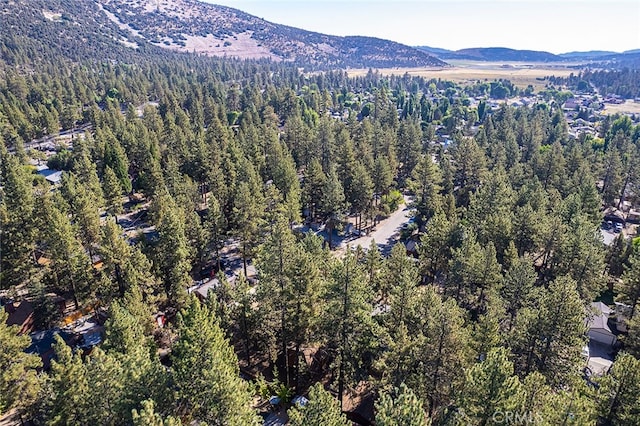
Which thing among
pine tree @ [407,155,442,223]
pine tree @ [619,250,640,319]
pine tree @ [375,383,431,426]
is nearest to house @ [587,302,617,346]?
pine tree @ [619,250,640,319]

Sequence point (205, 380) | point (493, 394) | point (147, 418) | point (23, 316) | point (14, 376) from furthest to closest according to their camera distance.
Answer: point (23, 316), point (14, 376), point (205, 380), point (493, 394), point (147, 418)

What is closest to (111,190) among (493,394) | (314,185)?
(314,185)

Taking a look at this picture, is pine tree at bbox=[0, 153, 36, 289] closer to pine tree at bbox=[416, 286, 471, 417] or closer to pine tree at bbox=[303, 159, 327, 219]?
pine tree at bbox=[303, 159, 327, 219]

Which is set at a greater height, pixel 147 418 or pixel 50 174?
pixel 147 418

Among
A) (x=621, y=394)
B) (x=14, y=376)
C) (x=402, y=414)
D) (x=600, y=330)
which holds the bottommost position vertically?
(x=600, y=330)

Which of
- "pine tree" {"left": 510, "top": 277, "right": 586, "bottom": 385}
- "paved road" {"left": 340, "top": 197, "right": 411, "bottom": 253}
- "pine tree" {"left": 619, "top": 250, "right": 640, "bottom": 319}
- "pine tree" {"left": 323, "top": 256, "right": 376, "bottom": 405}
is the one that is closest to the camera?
"pine tree" {"left": 323, "top": 256, "right": 376, "bottom": 405}

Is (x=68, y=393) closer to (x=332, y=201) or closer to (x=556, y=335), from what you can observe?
(x=556, y=335)

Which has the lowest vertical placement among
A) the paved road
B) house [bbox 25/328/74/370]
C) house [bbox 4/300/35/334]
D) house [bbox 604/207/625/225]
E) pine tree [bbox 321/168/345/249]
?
the paved road
